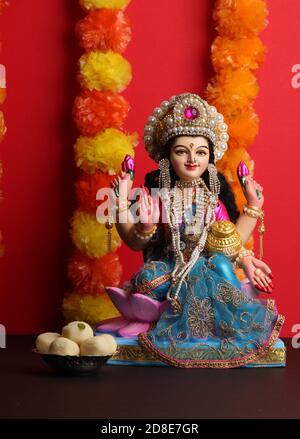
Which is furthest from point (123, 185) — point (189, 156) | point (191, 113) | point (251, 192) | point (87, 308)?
point (87, 308)

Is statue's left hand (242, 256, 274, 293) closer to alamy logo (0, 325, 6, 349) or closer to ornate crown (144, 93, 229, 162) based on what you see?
ornate crown (144, 93, 229, 162)

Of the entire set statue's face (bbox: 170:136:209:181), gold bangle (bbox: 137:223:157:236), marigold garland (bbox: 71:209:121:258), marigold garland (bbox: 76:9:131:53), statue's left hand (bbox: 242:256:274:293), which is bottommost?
statue's left hand (bbox: 242:256:274:293)

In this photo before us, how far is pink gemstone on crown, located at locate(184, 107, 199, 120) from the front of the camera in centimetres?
324

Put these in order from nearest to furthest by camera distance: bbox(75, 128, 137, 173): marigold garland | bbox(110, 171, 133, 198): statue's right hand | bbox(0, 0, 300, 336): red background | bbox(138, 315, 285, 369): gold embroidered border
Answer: bbox(138, 315, 285, 369): gold embroidered border
bbox(110, 171, 133, 198): statue's right hand
bbox(75, 128, 137, 173): marigold garland
bbox(0, 0, 300, 336): red background

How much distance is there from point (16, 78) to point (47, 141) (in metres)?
0.34

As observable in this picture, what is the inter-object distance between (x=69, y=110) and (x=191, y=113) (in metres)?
1.03

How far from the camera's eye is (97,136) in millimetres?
3918

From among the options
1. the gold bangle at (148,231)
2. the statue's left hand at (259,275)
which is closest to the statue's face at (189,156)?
the gold bangle at (148,231)

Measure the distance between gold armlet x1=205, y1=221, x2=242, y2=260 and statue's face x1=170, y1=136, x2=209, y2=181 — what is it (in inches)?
9.2

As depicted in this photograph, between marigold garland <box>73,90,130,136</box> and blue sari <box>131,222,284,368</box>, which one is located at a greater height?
marigold garland <box>73,90,130,136</box>

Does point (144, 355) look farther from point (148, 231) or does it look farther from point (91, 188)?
point (91, 188)

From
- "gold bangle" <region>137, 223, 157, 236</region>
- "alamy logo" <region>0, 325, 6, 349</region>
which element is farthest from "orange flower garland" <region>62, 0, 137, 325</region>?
"gold bangle" <region>137, 223, 157, 236</region>

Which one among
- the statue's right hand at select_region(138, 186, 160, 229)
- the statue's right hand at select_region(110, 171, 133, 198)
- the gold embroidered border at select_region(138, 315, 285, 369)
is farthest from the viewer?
the statue's right hand at select_region(110, 171, 133, 198)
